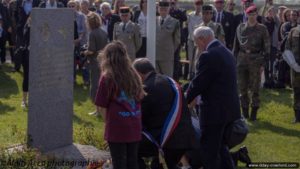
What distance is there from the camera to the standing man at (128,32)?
13.2m

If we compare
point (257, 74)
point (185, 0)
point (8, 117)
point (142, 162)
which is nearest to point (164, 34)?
point (257, 74)

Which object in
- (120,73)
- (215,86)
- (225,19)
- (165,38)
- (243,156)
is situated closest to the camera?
(120,73)

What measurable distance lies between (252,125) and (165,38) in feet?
8.09

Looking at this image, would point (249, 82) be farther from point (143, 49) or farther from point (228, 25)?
point (228, 25)

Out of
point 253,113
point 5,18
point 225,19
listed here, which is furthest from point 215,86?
point 5,18

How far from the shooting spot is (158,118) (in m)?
7.81

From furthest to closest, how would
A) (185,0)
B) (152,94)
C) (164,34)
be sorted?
(185,0)
(164,34)
(152,94)

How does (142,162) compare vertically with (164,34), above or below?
below

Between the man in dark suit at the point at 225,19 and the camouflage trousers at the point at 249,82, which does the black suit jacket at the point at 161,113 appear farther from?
the man in dark suit at the point at 225,19

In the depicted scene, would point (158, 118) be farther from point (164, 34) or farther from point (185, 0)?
point (185, 0)

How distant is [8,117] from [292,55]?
17.1 feet

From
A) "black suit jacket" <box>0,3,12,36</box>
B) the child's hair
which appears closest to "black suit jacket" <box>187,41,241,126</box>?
the child's hair

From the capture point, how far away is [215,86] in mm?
8180

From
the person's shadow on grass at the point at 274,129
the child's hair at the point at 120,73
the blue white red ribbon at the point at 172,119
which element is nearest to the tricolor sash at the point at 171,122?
the blue white red ribbon at the point at 172,119
